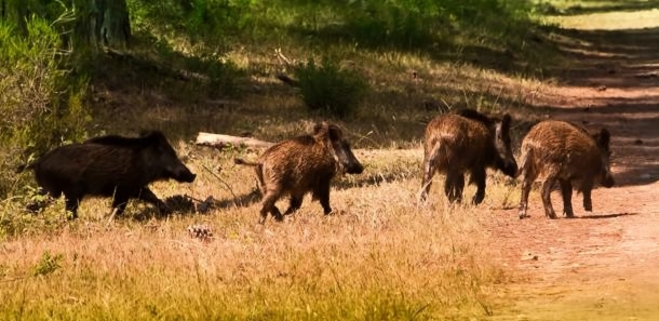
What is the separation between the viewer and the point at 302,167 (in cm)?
1212

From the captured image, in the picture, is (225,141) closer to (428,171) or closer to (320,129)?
(320,129)

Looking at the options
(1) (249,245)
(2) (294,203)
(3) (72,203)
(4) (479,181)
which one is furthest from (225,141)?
(1) (249,245)

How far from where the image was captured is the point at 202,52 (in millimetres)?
23203

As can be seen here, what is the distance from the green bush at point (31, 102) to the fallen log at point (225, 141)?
2253 millimetres

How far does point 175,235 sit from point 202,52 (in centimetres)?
1213

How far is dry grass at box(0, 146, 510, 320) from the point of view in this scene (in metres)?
8.70

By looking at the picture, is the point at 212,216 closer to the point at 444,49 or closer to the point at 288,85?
the point at 288,85

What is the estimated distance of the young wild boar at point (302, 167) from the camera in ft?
39.4

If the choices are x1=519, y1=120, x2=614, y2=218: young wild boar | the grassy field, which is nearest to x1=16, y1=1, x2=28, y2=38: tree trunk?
the grassy field

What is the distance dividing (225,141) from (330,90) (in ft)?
10.0

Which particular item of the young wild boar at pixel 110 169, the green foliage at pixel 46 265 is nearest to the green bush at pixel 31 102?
the young wild boar at pixel 110 169

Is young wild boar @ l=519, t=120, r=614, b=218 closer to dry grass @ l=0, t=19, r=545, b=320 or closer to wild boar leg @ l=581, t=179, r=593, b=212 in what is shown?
wild boar leg @ l=581, t=179, r=593, b=212

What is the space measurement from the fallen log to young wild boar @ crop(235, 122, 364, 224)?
4.20 m

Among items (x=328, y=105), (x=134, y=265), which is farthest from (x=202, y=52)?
(x=134, y=265)
